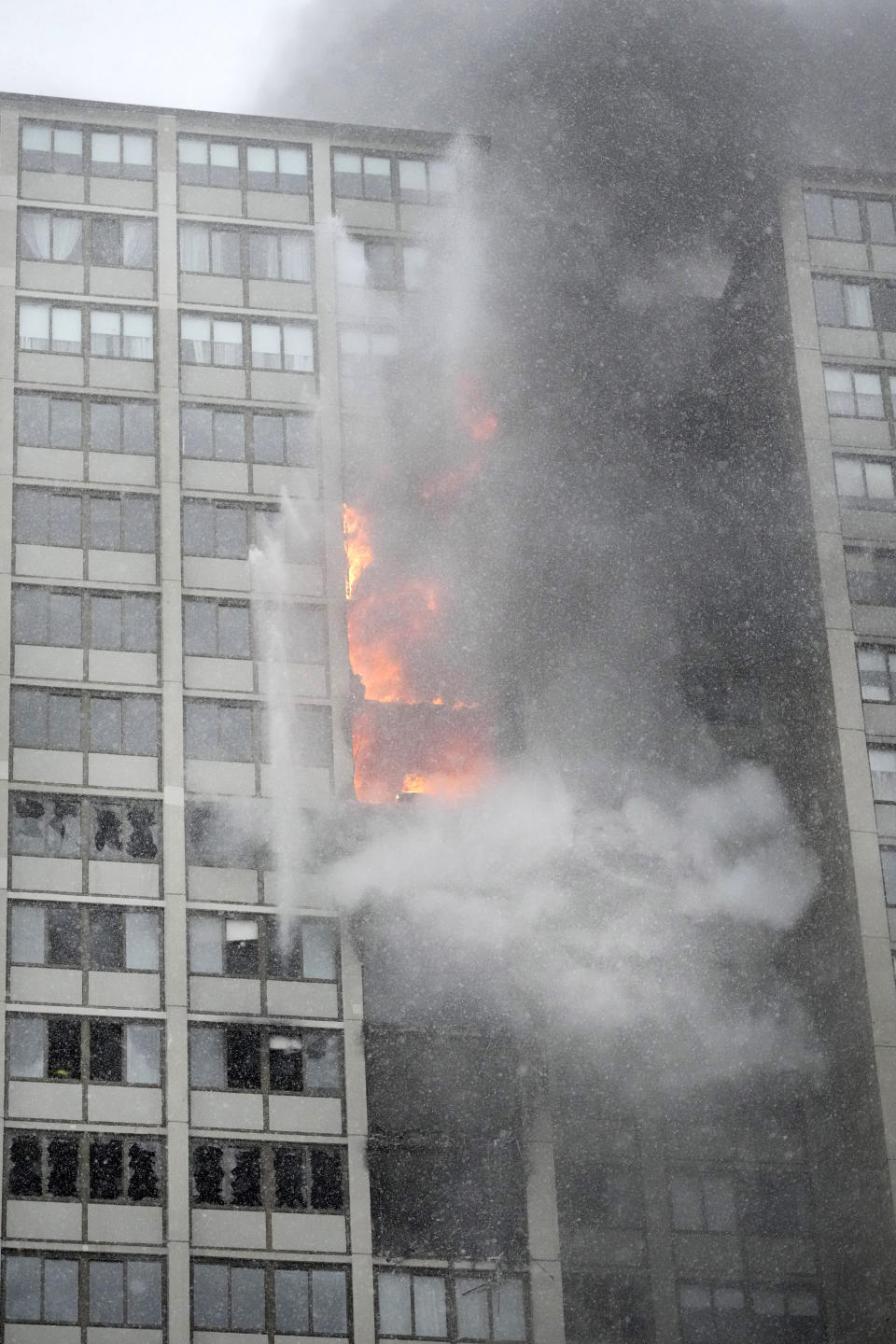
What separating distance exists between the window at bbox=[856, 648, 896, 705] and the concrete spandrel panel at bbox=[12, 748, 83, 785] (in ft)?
72.5

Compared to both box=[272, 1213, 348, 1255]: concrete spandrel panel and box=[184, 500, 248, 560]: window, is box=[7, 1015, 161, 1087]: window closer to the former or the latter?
box=[272, 1213, 348, 1255]: concrete spandrel panel

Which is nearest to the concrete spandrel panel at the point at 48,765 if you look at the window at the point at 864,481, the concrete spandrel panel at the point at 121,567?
the concrete spandrel panel at the point at 121,567

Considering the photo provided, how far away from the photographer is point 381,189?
68000mm

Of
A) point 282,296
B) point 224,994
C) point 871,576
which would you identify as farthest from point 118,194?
point 871,576

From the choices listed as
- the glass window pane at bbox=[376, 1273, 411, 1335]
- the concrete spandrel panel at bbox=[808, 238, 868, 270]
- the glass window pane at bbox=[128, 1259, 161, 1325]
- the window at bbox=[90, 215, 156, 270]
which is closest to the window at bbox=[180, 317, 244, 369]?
the window at bbox=[90, 215, 156, 270]

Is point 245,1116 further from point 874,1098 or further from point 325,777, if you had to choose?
point 874,1098

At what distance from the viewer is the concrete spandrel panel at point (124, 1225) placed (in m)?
54.9

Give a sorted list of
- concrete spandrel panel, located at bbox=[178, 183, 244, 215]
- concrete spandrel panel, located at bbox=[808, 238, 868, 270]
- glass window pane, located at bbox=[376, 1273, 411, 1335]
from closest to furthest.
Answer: glass window pane, located at bbox=[376, 1273, 411, 1335]
concrete spandrel panel, located at bbox=[178, 183, 244, 215]
concrete spandrel panel, located at bbox=[808, 238, 868, 270]

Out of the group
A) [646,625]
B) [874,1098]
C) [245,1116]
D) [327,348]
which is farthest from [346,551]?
[874,1098]

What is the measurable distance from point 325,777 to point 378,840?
2191 mm

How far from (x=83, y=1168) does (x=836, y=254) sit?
35203 mm

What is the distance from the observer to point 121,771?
59.9 metres

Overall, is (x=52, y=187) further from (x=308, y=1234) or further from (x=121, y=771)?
(x=308, y=1234)

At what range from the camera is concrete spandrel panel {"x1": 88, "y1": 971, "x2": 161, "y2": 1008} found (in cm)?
5725
